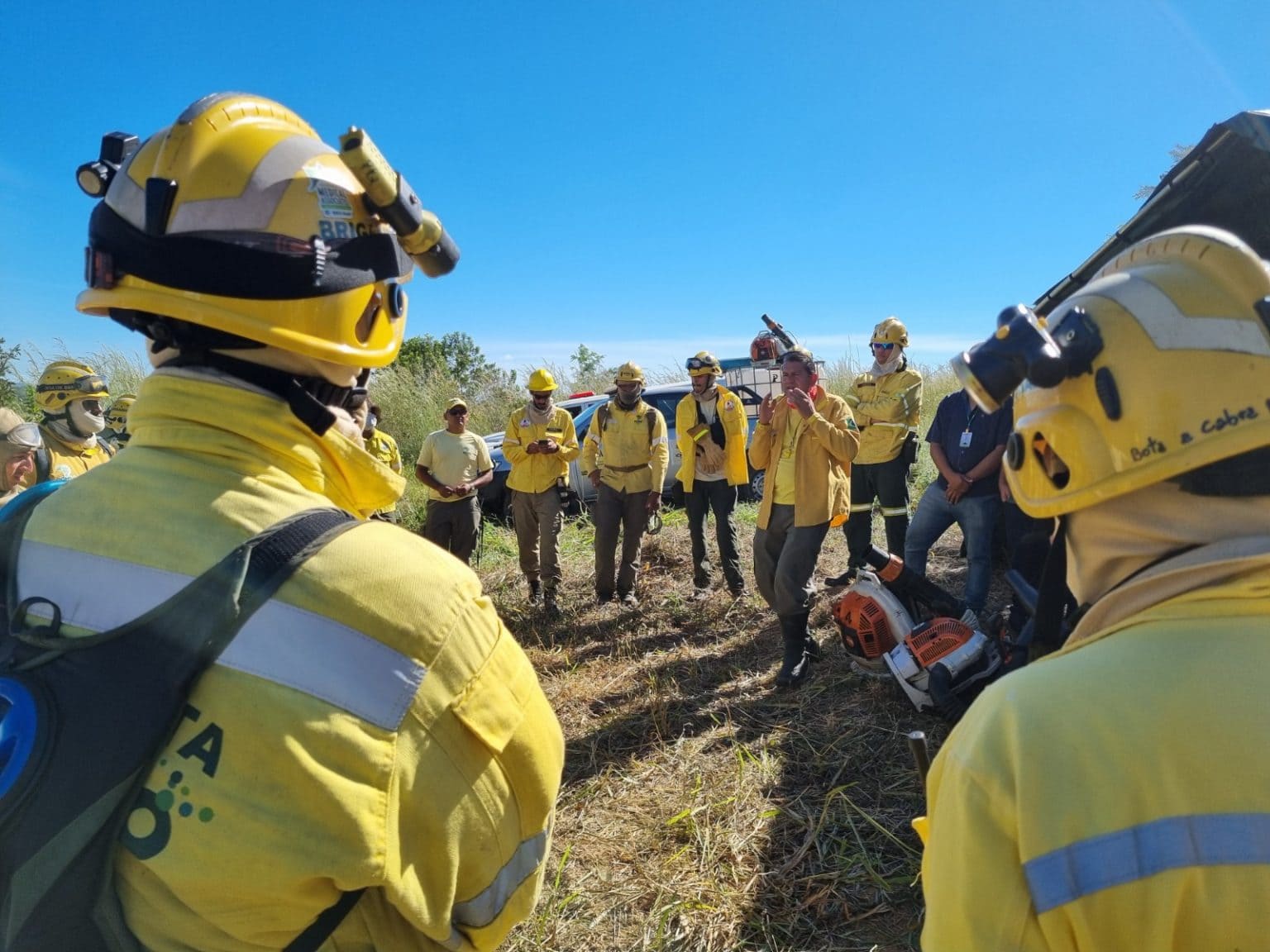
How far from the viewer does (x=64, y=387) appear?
4.20 metres

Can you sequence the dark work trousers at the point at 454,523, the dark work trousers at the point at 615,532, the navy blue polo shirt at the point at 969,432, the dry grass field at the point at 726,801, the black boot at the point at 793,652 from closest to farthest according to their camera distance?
the dry grass field at the point at 726,801 → the black boot at the point at 793,652 → the navy blue polo shirt at the point at 969,432 → the dark work trousers at the point at 615,532 → the dark work trousers at the point at 454,523

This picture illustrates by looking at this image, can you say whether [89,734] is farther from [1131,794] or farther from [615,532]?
[615,532]

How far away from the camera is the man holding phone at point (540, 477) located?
6258 millimetres

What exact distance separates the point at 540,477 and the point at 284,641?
5.52 metres

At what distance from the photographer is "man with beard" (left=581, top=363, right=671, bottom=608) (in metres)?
6.22

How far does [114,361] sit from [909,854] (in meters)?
14.6

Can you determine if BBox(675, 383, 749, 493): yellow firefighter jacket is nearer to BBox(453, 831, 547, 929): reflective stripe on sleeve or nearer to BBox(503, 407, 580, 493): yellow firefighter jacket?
BBox(503, 407, 580, 493): yellow firefighter jacket

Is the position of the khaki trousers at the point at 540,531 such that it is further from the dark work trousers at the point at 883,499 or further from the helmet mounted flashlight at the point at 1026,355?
the helmet mounted flashlight at the point at 1026,355

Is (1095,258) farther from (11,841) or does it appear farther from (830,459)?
(11,841)

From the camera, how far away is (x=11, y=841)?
0.72m

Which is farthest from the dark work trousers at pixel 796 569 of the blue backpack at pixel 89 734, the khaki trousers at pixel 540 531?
the blue backpack at pixel 89 734

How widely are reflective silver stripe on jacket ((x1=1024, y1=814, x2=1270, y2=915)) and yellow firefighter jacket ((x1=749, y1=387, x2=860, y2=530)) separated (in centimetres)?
347

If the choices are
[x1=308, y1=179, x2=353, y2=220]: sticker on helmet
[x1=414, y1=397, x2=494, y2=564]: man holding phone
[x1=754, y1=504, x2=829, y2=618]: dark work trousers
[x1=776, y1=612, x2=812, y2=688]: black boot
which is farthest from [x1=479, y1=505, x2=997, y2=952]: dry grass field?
[x1=308, y1=179, x2=353, y2=220]: sticker on helmet

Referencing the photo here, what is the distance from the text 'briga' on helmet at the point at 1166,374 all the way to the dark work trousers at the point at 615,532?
17.5ft
